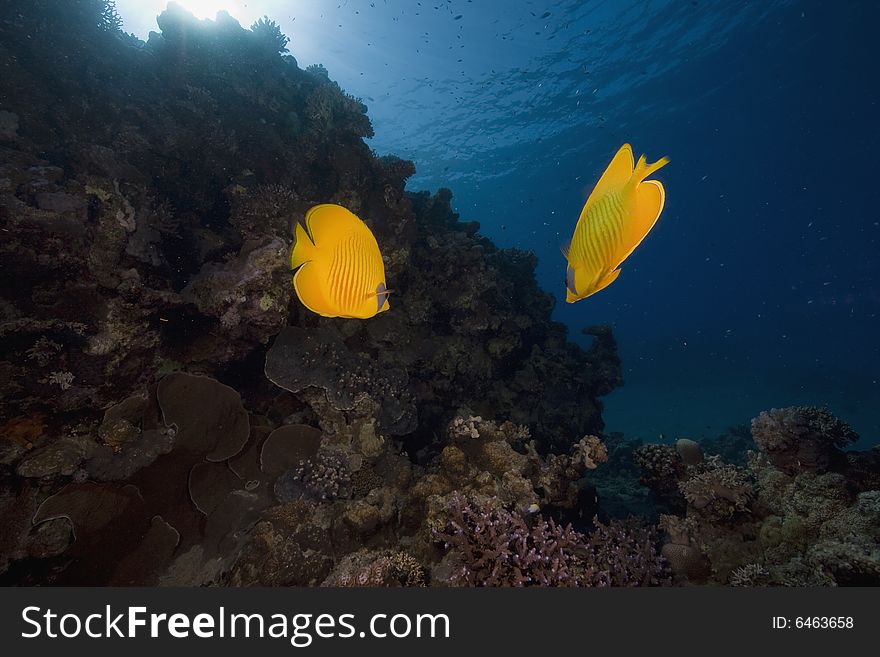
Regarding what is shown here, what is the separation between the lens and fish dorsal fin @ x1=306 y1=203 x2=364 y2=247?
170 cm

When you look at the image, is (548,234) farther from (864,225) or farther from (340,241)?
(340,241)

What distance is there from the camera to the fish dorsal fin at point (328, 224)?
5.58 feet

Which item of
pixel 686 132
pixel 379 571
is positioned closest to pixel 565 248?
pixel 379 571

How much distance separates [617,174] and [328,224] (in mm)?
1164

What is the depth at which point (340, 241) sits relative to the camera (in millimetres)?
1712

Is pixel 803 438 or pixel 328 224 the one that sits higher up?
pixel 328 224

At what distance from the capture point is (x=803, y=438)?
4.73 m

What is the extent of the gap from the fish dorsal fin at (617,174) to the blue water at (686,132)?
0.12 metres

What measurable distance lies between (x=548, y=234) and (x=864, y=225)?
43.8 m

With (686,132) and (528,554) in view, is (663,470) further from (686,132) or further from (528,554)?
(686,132)

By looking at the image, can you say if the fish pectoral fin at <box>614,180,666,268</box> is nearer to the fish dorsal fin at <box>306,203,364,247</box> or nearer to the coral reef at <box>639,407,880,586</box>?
the fish dorsal fin at <box>306,203,364,247</box>

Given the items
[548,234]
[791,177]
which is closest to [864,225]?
[791,177]

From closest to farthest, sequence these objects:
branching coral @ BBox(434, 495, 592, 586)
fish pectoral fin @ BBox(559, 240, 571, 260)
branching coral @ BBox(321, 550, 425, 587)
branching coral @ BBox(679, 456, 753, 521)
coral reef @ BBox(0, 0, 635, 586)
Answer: fish pectoral fin @ BBox(559, 240, 571, 260) < branching coral @ BBox(321, 550, 425, 587) < branching coral @ BBox(434, 495, 592, 586) < coral reef @ BBox(0, 0, 635, 586) < branching coral @ BBox(679, 456, 753, 521)

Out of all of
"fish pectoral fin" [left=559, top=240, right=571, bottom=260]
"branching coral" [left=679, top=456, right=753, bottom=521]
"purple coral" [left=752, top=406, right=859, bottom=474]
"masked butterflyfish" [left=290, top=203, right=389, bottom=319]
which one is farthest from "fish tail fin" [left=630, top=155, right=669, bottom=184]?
"purple coral" [left=752, top=406, right=859, bottom=474]
